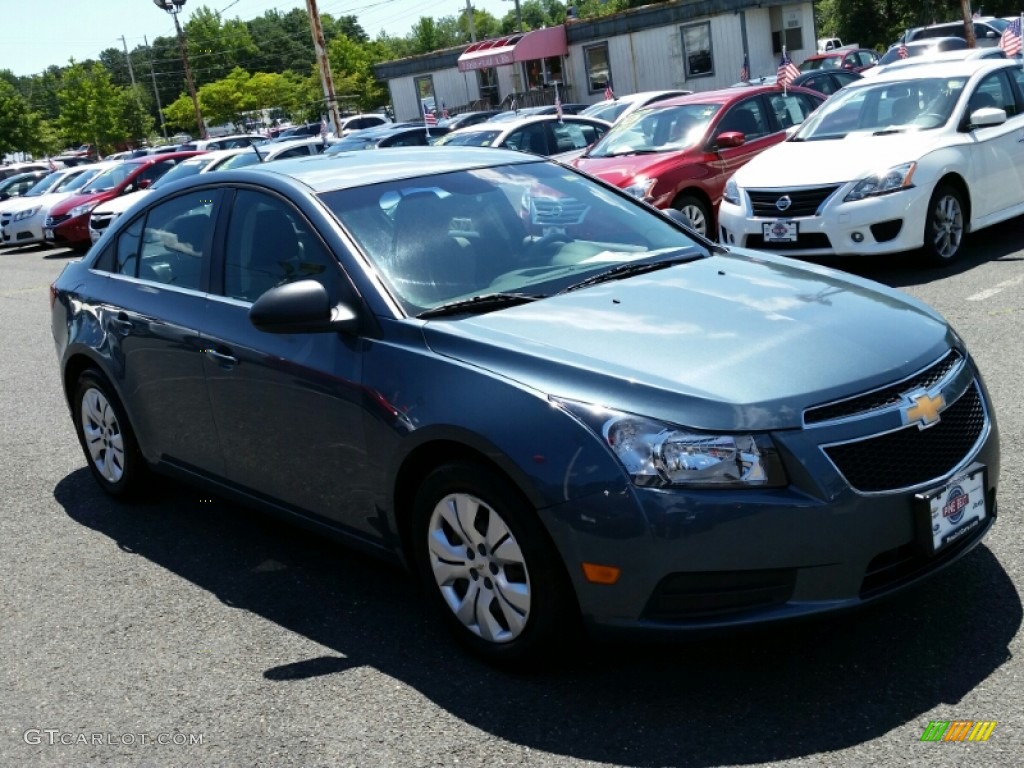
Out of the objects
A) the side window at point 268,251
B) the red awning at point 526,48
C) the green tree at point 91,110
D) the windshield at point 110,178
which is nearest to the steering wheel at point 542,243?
the side window at point 268,251

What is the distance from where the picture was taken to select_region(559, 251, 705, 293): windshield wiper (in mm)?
4398

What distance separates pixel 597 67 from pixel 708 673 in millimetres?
39868

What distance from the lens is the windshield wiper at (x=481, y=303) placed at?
4.15 meters

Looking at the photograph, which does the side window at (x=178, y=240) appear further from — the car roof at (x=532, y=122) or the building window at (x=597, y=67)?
the building window at (x=597, y=67)

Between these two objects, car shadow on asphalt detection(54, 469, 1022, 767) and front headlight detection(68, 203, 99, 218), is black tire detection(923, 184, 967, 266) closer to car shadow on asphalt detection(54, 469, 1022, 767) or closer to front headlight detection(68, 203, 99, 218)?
car shadow on asphalt detection(54, 469, 1022, 767)

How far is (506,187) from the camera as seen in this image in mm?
4930

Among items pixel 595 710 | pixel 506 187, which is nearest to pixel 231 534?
pixel 506 187

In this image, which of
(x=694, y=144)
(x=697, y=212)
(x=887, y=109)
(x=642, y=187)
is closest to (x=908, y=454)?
(x=887, y=109)

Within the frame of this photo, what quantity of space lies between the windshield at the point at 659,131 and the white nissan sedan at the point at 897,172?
1498 millimetres

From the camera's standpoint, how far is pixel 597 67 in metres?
41.8

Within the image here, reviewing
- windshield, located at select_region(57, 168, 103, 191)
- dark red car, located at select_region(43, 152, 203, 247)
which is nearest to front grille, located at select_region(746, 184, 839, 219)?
dark red car, located at select_region(43, 152, 203, 247)

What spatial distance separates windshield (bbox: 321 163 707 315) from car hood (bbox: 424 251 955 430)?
0.23 meters

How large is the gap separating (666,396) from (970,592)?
1368 mm

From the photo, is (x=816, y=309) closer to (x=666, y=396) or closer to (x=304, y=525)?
(x=666, y=396)
